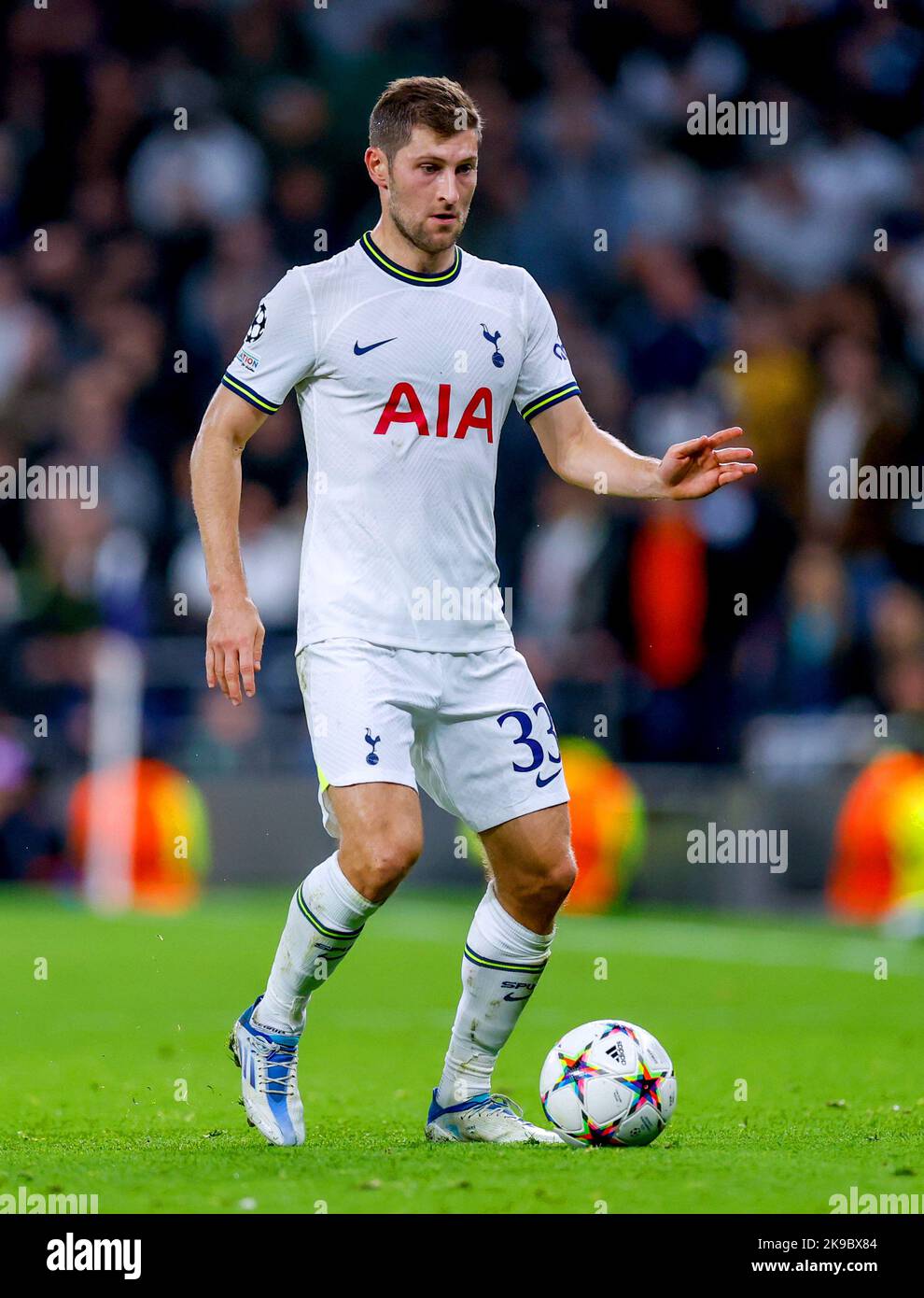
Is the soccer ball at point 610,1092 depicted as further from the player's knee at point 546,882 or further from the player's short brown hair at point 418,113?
the player's short brown hair at point 418,113

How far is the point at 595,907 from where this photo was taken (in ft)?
44.9

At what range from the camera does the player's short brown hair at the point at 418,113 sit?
5.65 meters

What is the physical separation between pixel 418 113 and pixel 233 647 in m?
1.48

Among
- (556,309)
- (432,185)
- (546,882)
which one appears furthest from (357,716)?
(556,309)

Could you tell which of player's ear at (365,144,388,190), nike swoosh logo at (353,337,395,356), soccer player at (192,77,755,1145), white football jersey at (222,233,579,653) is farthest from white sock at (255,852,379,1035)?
player's ear at (365,144,388,190)

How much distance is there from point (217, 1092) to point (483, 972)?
1.47 m

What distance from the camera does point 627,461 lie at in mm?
5984

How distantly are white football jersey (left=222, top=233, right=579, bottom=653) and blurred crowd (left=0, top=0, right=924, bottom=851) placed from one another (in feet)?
23.6

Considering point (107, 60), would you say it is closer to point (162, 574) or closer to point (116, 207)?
point (116, 207)

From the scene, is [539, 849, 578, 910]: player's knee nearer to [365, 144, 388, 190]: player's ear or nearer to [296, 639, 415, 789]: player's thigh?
[296, 639, 415, 789]: player's thigh

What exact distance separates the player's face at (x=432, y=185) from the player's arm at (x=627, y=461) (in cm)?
65

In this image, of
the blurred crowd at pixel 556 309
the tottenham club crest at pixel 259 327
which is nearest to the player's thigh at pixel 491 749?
the tottenham club crest at pixel 259 327
